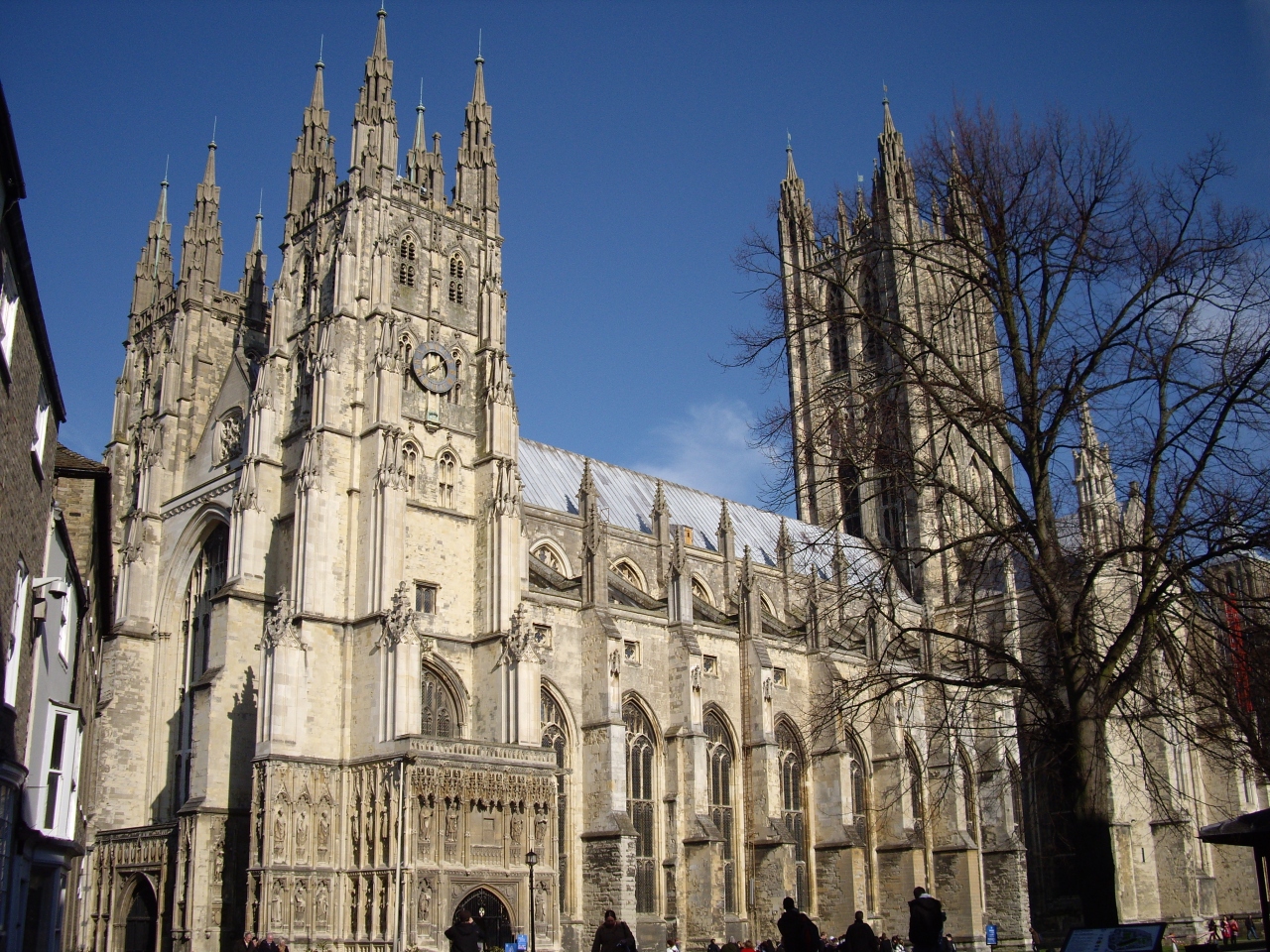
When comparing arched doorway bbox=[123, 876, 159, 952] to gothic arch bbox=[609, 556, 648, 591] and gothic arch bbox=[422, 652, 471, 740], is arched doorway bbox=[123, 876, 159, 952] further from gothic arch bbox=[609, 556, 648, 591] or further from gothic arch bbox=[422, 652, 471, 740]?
gothic arch bbox=[609, 556, 648, 591]

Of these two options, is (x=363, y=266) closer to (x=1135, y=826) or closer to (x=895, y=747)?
(x=895, y=747)

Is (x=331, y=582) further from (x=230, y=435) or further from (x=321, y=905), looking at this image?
(x=230, y=435)

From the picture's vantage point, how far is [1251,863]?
53.2 m

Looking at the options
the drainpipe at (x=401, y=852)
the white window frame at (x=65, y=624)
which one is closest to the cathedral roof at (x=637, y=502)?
the drainpipe at (x=401, y=852)

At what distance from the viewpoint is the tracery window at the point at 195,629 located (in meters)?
36.1

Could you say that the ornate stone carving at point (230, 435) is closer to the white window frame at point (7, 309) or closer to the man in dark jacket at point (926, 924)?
the white window frame at point (7, 309)

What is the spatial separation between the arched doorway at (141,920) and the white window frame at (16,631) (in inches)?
721

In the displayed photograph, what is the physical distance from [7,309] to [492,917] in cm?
2039

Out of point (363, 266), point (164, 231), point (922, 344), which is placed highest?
point (164, 231)

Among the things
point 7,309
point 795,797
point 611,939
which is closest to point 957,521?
point 611,939

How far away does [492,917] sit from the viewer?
3038 centimetres

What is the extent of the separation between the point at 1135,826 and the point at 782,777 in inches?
618

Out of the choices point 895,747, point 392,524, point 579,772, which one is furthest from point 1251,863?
point 392,524

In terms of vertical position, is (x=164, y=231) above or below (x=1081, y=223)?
above
